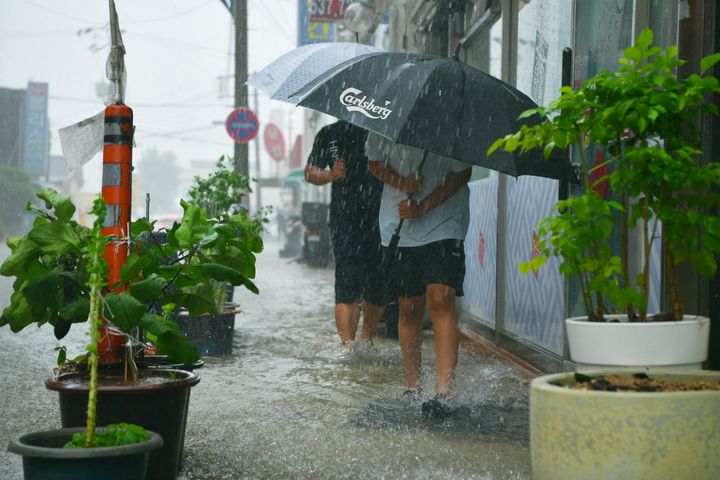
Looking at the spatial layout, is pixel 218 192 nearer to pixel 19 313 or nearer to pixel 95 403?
pixel 19 313

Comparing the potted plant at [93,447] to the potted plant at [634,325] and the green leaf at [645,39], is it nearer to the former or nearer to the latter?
the potted plant at [634,325]

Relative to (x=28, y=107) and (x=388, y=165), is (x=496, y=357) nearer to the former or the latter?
(x=388, y=165)

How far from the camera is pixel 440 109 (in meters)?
4.66

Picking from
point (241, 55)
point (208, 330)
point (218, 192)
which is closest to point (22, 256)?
point (208, 330)

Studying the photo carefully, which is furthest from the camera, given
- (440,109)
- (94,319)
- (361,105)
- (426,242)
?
(426,242)

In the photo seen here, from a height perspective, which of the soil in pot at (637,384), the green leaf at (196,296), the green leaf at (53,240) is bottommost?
the soil in pot at (637,384)

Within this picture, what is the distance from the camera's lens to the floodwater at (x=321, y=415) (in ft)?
13.2

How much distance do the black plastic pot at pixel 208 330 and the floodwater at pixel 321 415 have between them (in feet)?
0.44

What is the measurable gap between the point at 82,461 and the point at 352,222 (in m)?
4.23

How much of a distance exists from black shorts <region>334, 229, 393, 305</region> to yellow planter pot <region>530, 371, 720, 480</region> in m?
4.19

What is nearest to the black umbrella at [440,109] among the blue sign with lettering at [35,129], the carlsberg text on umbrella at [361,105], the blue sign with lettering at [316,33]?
the carlsberg text on umbrella at [361,105]

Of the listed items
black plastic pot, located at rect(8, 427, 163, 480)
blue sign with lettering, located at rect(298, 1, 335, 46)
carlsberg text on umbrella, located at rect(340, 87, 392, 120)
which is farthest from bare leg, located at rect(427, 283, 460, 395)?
blue sign with lettering, located at rect(298, 1, 335, 46)

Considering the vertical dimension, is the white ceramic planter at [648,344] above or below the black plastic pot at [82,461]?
above

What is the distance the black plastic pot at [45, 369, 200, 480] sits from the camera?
3.43m
